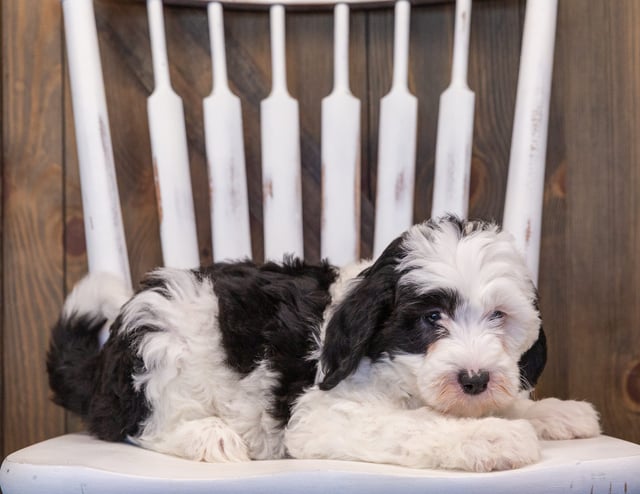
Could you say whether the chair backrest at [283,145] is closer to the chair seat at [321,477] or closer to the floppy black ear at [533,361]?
the floppy black ear at [533,361]

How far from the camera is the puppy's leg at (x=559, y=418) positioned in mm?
1124

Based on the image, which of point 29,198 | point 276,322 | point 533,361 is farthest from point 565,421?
point 29,198

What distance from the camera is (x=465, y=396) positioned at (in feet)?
3.32

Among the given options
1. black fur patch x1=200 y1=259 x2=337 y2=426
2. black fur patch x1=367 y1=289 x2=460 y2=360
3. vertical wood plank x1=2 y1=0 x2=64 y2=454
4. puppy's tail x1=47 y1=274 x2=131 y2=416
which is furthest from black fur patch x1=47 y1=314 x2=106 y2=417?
black fur patch x1=367 y1=289 x2=460 y2=360

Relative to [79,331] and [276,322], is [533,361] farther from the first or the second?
[79,331]

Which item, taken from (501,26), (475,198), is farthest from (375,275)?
(501,26)

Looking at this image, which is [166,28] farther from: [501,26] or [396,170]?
[501,26]

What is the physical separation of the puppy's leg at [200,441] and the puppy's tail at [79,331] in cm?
23

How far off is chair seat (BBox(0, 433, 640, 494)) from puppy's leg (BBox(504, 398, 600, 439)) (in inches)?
7.5

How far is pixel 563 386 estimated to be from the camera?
66.4 inches

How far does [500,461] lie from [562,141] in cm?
98

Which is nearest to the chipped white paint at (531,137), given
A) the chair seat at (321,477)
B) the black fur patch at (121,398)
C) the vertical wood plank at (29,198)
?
the chair seat at (321,477)

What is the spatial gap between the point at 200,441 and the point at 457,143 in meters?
0.73

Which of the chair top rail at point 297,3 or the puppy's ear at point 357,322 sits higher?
the chair top rail at point 297,3
